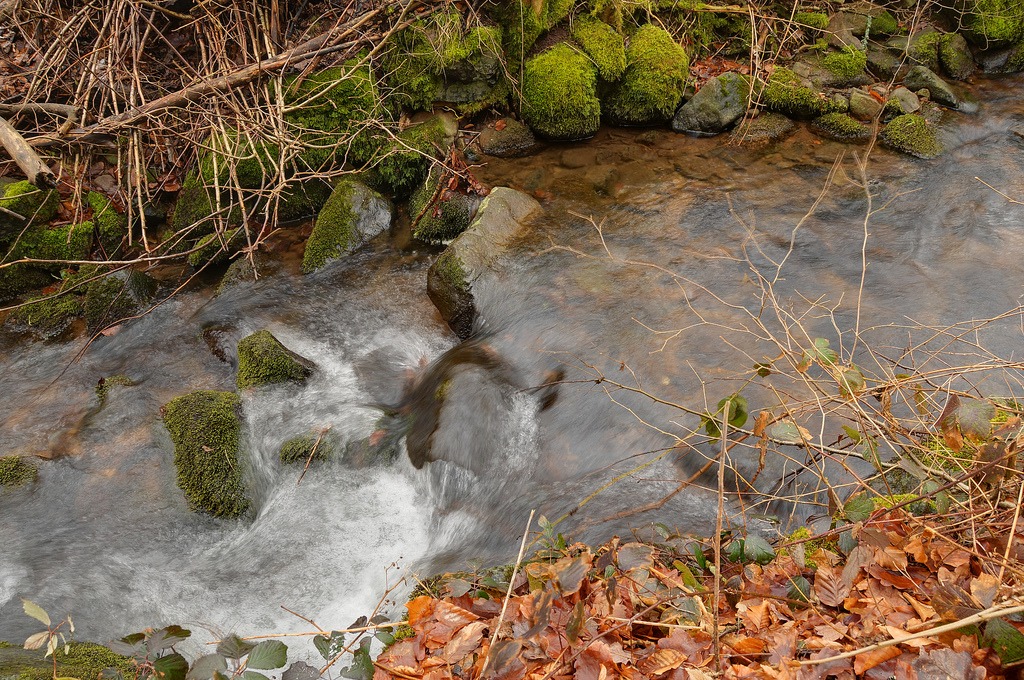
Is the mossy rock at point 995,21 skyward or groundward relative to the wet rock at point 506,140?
skyward

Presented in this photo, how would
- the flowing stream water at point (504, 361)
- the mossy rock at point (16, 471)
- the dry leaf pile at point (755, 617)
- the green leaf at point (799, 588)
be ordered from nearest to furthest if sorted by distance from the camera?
1. the dry leaf pile at point (755, 617)
2. the green leaf at point (799, 588)
3. the flowing stream water at point (504, 361)
4. the mossy rock at point (16, 471)

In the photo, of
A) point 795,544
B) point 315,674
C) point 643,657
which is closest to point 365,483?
point 315,674

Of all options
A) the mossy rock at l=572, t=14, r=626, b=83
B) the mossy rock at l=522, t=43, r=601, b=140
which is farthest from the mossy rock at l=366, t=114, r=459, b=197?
the mossy rock at l=572, t=14, r=626, b=83

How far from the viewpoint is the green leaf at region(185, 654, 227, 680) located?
212 cm

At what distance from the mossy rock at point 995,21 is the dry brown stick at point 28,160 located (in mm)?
8425

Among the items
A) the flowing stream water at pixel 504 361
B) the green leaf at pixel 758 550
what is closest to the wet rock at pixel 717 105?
the flowing stream water at pixel 504 361

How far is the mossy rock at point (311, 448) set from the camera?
14.0ft

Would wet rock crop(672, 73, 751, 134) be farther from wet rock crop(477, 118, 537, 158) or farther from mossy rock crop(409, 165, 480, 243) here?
mossy rock crop(409, 165, 480, 243)

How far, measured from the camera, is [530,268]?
5070 millimetres

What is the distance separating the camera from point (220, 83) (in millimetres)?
5773

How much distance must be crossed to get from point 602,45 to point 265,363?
170 inches

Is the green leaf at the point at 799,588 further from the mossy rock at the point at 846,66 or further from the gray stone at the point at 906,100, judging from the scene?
the mossy rock at the point at 846,66

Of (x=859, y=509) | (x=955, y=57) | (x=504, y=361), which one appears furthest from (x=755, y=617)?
(x=955, y=57)

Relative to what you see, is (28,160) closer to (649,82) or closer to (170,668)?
(170,668)
